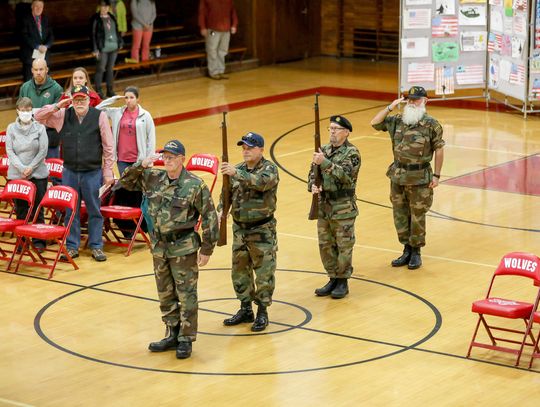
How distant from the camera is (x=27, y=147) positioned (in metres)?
13.7

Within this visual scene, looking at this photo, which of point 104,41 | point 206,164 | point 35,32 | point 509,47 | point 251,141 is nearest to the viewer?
point 251,141

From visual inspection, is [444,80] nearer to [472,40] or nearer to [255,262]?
[472,40]

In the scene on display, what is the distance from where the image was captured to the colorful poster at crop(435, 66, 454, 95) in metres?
22.9

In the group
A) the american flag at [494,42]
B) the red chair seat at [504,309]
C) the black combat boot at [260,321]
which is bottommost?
the black combat boot at [260,321]

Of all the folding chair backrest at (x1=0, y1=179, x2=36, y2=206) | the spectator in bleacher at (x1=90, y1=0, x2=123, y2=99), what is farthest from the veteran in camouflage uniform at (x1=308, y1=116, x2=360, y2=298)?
the spectator in bleacher at (x1=90, y1=0, x2=123, y2=99)

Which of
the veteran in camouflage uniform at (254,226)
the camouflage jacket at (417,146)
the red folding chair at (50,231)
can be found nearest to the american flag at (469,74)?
the camouflage jacket at (417,146)

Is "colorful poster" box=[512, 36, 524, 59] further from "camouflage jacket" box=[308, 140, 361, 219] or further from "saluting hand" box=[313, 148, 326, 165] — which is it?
"saluting hand" box=[313, 148, 326, 165]

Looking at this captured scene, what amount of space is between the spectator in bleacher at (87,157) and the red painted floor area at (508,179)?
5.68 m

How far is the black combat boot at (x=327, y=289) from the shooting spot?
12203 mm

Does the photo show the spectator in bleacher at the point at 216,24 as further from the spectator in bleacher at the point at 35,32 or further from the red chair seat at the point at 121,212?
the red chair seat at the point at 121,212

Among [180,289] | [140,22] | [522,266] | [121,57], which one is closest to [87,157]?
[180,289]

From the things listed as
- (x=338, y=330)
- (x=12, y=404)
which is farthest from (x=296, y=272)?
(x=12, y=404)

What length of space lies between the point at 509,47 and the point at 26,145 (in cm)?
1101

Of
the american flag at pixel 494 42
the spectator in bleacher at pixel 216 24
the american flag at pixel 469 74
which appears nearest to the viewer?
the american flag at pixel 494 42
